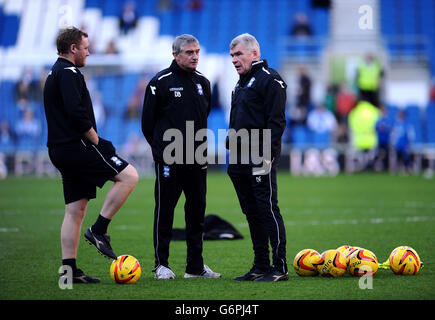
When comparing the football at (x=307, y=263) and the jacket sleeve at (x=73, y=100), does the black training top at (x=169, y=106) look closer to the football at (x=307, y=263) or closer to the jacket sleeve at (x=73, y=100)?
the jacket sleeve at (x=73, y=100)

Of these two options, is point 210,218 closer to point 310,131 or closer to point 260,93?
point 260,93

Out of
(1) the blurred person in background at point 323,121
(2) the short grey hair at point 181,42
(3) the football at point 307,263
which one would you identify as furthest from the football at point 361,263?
(1) the blurred person in background at point 323,121

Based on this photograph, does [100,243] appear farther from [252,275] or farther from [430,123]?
[430,123]

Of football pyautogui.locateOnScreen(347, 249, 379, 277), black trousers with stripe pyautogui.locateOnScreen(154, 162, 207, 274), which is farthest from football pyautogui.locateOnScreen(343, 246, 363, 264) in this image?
black trousers with stripe pyautogui.locateOnScreen(154, 162, 207, 274)

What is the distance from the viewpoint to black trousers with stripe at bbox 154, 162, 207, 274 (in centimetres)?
742

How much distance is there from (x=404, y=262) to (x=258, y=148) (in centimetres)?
169

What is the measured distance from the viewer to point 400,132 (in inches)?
1019

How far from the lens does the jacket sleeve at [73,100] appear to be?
6.81 meters

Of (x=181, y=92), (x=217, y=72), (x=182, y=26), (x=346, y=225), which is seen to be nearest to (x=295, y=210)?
(x=346, y=225)

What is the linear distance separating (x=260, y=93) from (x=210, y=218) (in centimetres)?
388

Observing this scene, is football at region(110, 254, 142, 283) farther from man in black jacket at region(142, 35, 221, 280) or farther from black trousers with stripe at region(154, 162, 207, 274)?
black trousers with stripe at region(154, 162, 207, 274)

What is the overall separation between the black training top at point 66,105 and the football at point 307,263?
7.44 ft

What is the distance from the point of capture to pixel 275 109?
697cm

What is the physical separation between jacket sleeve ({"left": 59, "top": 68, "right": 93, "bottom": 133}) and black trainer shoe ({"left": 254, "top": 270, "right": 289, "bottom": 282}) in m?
2.03
